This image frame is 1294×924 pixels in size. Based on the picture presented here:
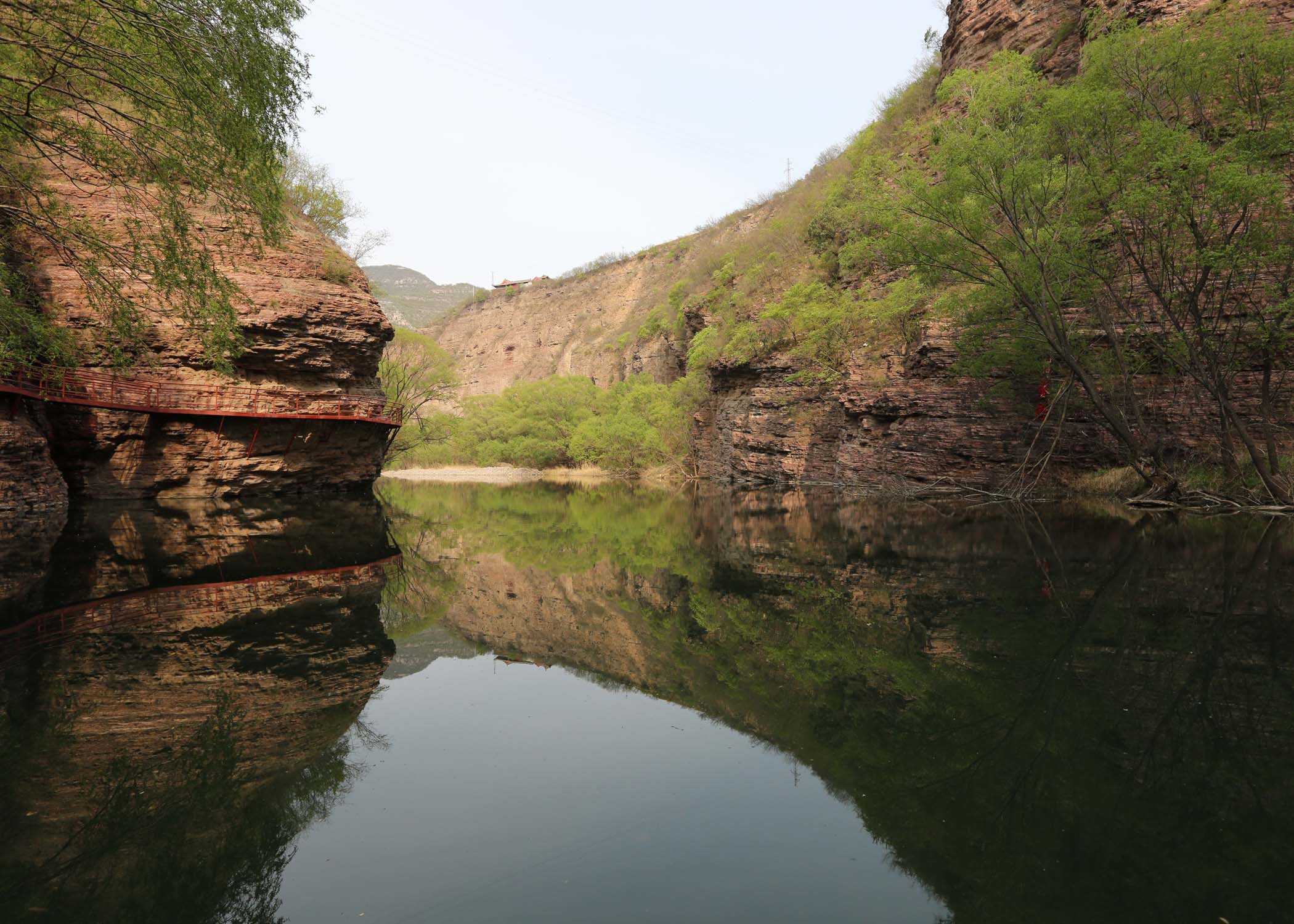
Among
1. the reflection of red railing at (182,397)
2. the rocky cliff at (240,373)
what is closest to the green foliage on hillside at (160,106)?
the reflection of red railing at (182,397)

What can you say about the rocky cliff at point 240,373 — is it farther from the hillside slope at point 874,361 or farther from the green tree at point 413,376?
the hillside slope at point 874,361

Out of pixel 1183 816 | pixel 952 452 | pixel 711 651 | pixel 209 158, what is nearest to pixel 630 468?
pixel 952 452

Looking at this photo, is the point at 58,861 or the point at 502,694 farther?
the point at 502,694

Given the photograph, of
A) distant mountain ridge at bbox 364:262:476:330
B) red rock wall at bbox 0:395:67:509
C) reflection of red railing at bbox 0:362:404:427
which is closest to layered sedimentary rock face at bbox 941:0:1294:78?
reflection of red railing at bbox 0:362:404:427

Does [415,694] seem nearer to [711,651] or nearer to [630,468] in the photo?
[711,651]

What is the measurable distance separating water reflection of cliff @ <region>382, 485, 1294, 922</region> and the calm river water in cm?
3

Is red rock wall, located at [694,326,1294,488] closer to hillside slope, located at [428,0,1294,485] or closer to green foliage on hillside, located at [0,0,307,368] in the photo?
hillside slope, located at [428,0,1294,485]

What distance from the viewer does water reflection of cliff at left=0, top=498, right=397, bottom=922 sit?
8.70ft

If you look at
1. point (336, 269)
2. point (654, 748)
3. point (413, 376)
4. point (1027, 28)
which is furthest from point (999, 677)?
point (413, 376)

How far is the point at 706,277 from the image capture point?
50.2 m

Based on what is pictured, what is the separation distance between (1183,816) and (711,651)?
3486 millimetres

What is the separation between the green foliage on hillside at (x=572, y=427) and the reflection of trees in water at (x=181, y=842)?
4164 cm

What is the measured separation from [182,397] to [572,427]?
128 ft

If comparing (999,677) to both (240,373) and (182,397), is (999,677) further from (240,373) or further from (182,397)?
(240,373)
